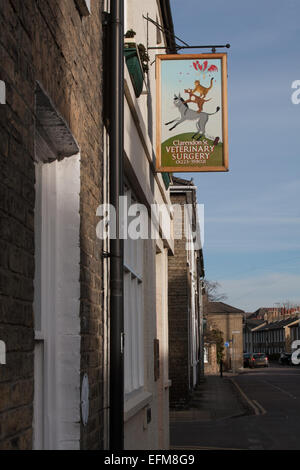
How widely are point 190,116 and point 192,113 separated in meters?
0.04

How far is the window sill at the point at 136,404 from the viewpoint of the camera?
6.85 meters

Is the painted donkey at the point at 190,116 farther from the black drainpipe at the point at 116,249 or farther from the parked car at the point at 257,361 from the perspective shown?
the parked car at the point at 257,361

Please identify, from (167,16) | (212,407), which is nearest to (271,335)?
(212,407)

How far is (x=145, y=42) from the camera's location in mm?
9422

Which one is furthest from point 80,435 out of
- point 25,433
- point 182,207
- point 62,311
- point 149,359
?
point 182,207

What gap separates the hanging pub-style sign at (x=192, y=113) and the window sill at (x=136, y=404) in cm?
269

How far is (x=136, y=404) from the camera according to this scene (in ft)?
24.5

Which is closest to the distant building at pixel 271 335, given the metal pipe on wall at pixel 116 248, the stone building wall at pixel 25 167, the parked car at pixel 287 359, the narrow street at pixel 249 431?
the parked car at pixel 287 359

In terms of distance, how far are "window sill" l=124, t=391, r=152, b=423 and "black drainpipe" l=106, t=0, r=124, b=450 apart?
1.51 m

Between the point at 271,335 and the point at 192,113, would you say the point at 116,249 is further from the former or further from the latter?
the point at 271,335

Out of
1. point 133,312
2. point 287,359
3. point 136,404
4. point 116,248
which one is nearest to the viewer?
point 116,248
